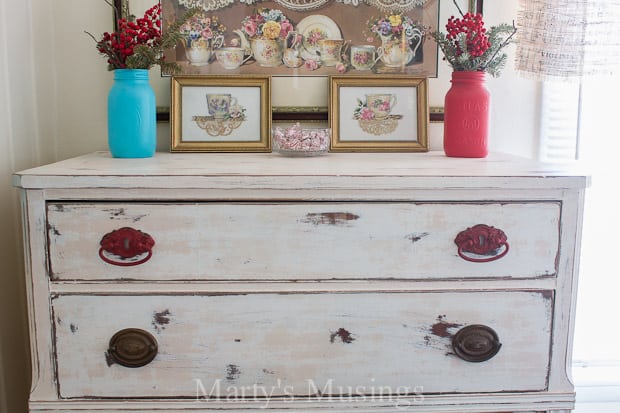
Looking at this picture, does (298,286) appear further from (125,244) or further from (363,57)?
(363,57)

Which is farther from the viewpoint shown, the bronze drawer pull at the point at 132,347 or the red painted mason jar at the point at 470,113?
the red painted mason jar at the point at 470,113

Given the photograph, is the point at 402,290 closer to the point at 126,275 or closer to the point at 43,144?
the point at 126,275

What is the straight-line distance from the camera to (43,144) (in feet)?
5.75

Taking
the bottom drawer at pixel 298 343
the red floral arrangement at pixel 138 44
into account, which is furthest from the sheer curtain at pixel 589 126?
the red floral arrangement at pixel 138 44

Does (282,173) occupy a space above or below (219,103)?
below

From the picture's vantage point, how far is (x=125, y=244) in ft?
4.13

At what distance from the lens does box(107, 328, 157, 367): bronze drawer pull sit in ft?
4.19

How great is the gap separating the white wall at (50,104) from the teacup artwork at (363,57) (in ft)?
0.65

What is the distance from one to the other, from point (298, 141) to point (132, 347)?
0.67 metres

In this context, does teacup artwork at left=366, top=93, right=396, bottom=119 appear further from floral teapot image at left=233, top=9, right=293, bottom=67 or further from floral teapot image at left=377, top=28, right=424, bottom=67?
floral teapot image at left=233, top=9, right=293, bottom=67

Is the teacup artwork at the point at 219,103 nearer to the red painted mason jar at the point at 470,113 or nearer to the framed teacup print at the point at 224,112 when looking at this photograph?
the framed teacup print at the point at 224,112

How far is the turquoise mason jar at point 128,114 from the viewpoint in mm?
1544

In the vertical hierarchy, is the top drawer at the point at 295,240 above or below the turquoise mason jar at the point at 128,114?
below

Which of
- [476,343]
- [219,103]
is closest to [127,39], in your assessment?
[219,103]
